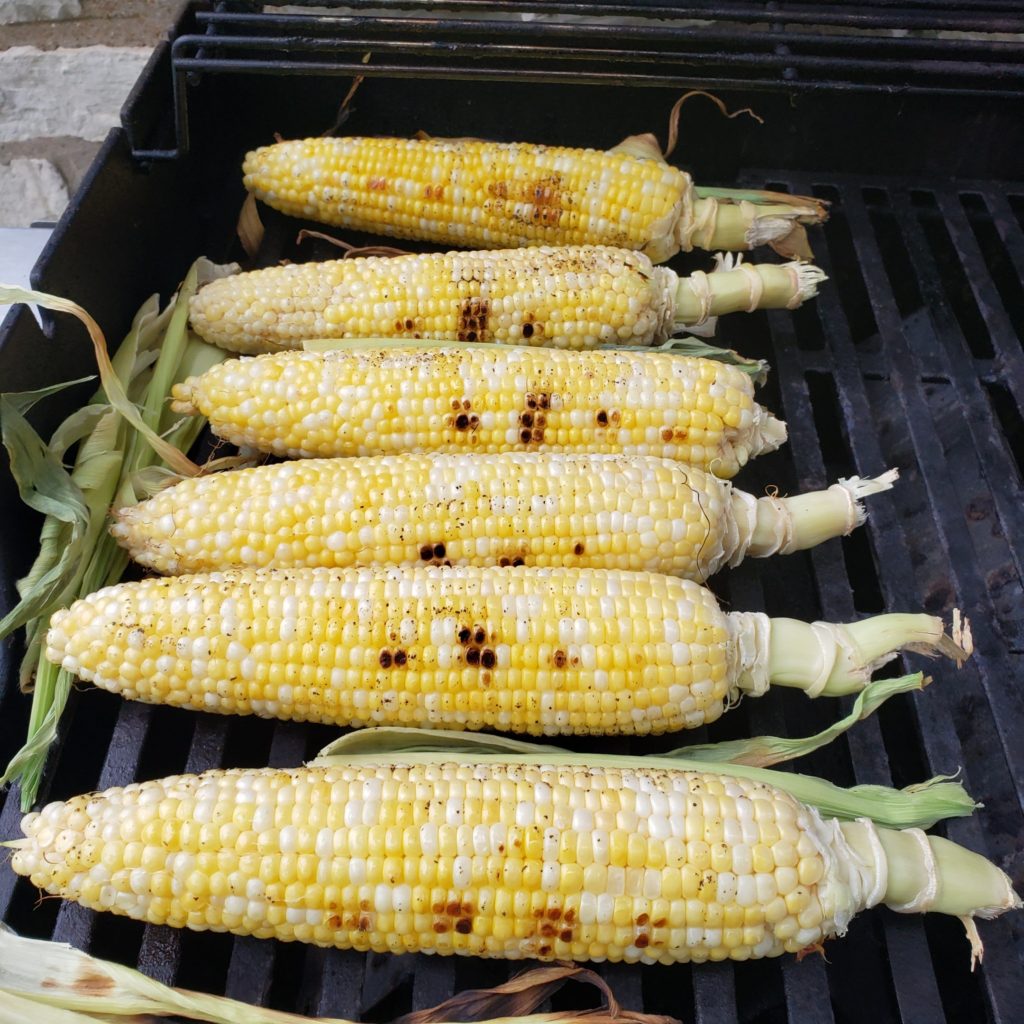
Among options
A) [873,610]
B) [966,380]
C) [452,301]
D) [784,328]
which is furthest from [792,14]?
[873,610]

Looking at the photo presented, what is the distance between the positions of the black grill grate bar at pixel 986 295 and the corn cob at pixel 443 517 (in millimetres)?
953

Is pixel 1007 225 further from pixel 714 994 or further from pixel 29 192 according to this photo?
pixel 29 192

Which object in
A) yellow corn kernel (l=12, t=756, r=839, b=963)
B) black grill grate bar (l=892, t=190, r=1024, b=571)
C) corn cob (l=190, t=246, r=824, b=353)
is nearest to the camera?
yellow corn kernel (l=12, t=756, r=839, b=963)

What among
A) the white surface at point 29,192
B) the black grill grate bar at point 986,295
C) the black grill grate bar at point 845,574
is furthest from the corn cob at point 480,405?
the white surface at point 29,192

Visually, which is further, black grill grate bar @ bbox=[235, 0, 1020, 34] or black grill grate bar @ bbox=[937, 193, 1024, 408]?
black grill grate bar @ bbox=[937, 193, 1024, 408]

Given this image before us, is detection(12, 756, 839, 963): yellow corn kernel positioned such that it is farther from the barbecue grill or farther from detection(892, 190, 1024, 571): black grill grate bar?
detection(892, 190, 1024, 571): black grill grate bar

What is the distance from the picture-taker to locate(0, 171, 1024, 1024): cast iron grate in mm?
1712

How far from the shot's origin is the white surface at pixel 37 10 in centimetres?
362

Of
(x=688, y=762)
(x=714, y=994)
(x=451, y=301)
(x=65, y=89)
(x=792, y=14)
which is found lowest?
(x=714, y=994)

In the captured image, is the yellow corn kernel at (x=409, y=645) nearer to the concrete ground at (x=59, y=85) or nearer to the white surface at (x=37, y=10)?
the concrete ground at (x=59, y=85)

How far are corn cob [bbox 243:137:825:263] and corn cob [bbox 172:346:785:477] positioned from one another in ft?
2.64

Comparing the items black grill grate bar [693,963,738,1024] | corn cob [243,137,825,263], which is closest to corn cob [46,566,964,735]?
black grill grate bar [693,963,738,1024]

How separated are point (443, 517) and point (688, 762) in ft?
2.51

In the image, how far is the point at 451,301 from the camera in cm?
250
